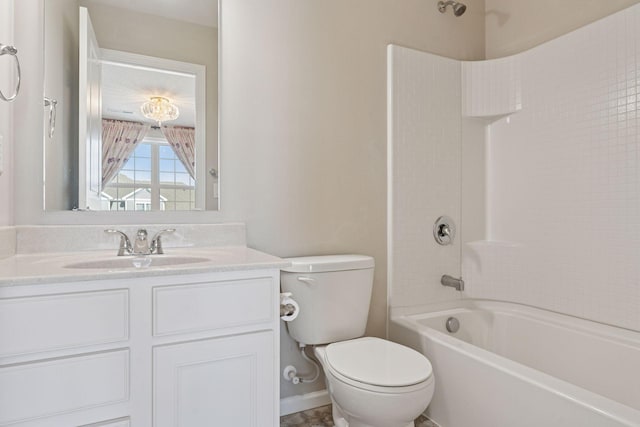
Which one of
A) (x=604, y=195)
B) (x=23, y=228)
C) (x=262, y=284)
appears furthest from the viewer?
(x=604, y=195)

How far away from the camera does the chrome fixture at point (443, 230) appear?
7.04ft

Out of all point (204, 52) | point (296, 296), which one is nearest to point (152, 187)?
point (204, 52)

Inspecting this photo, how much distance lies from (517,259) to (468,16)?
5.16 feet

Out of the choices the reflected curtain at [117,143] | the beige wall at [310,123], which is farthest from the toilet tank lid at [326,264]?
the reflected curtain at [117,143]

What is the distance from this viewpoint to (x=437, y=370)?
165 centimetres

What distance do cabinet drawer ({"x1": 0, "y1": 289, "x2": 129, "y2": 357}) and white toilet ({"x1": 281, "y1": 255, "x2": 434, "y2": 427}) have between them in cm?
65

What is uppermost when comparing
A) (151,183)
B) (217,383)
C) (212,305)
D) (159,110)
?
(159,110)

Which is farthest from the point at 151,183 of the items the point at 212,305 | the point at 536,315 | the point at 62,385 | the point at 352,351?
the point at 536,315

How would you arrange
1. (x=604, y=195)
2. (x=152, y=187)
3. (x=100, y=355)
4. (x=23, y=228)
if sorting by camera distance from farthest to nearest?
1. (x=604, y=195)
2. (x=152, y=187)
3. (x=23, y=228)
4. (x=100, y=355)

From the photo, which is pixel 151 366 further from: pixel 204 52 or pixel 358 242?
pixel 204 52

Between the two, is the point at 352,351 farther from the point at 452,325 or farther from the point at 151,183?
the point at 151,183

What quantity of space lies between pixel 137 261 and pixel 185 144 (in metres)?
0.57

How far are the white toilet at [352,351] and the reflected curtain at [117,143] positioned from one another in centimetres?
84

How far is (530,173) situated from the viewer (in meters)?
2.06
